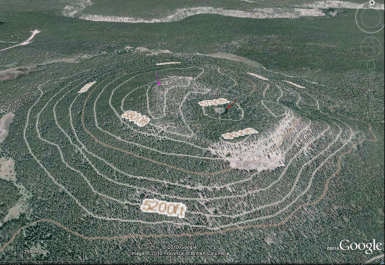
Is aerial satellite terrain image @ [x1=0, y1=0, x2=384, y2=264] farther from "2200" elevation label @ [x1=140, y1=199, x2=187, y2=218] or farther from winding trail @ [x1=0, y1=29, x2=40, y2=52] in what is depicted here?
winding trail @ [x1=0, y1=29, x2=40, y2=52]

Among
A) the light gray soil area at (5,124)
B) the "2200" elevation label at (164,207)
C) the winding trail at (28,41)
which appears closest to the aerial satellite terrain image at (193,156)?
the "2200" elevation label at (164,207)

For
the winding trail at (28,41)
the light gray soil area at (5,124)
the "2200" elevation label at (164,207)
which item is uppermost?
the winding trail at (28,41)

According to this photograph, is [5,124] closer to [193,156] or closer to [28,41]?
[193,156]

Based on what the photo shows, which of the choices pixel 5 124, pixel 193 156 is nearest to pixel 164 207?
pixel 193 156

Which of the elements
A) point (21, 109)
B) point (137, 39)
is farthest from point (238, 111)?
point (137, 39)

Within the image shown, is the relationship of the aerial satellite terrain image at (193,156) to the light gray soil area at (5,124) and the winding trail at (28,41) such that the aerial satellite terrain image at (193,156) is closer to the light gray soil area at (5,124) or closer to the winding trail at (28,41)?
the light gray soil area at (5,124)

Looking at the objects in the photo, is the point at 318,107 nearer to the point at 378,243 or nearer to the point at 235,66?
the point at 235,66
